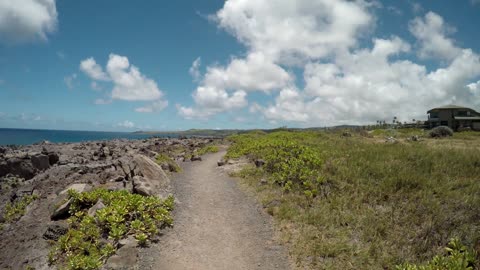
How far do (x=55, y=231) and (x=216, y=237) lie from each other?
5.82 meters

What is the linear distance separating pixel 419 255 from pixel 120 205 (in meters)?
10.1

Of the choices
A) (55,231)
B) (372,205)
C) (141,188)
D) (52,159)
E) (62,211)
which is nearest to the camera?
(55,231)

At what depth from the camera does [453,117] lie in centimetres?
7006

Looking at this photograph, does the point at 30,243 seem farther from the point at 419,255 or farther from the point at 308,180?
the point at 419,255

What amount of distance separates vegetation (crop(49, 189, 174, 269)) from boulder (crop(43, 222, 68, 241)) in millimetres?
260

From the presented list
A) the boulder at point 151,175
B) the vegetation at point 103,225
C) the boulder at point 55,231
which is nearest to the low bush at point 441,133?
the boulder at point 151,175

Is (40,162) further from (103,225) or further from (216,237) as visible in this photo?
(216,237)

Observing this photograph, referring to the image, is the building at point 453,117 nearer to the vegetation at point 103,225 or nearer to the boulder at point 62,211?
the vegetation at point 103,225

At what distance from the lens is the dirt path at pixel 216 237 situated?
8430 mm

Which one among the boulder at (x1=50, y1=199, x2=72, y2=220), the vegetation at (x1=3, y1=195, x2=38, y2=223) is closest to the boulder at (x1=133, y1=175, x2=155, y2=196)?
the boulder at (x1=50, y1=199, x2=72, y2=220)

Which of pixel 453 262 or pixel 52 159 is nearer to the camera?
pixel 453 262

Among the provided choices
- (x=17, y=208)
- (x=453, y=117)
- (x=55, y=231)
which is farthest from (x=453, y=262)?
(x=453, y=117)

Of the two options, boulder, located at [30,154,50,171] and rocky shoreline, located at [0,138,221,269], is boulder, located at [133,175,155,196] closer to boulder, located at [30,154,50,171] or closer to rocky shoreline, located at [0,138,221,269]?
rocky shoreline, located at [0,138,221,269]

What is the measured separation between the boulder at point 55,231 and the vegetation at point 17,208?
454cm
